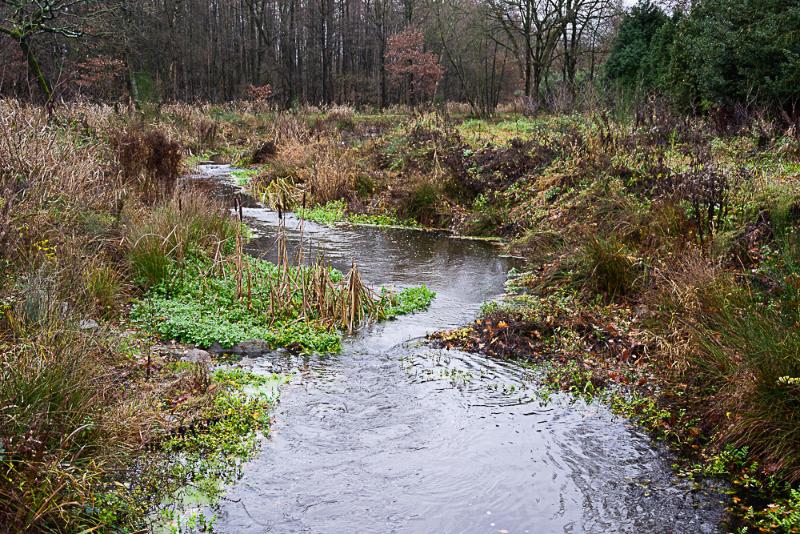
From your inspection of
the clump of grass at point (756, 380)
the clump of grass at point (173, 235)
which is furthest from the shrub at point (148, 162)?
the clump of grass at point (756, 380)

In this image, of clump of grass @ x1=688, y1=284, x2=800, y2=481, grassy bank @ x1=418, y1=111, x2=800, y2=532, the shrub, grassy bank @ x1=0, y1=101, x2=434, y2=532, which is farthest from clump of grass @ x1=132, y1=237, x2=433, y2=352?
clump of grass @ x1=688, y1=284, x2=800, y2=481

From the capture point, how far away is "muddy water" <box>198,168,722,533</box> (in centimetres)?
399

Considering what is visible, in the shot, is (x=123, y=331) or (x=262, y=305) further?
(x=262, y=305)

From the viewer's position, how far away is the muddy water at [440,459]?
3994 mm

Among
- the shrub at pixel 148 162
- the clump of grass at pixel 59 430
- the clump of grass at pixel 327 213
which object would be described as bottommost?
the clump of grass at pixel 59 430

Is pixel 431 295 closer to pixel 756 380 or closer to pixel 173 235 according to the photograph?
pixel 173 235

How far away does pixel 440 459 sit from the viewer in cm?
469

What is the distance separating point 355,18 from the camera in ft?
148

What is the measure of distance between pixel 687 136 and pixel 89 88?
23616mm

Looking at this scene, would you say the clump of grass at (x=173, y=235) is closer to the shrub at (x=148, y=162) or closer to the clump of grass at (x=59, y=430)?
the shrub at (x=148, y=162)

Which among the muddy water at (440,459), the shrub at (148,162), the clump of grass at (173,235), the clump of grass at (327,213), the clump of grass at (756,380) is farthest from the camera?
the clump of grass at (327,213)

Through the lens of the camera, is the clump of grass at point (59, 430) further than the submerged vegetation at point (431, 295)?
No

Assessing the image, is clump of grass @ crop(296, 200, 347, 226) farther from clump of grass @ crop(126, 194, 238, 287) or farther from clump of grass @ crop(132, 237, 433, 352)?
clump of grass @ crop(132, 237, 433, 352)

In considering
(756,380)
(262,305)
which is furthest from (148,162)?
(756,380)
